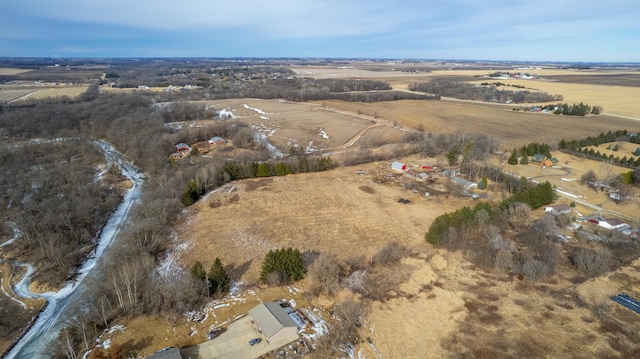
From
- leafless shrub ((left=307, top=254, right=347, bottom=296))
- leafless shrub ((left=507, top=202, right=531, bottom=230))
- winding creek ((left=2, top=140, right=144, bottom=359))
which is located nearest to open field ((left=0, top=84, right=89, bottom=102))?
winding creek ((left=2, top=140, right=144, bottom=359))

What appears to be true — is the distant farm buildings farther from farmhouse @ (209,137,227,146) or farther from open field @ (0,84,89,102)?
open field @ (0,84,89,102)

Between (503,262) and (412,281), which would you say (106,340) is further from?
(503,262)

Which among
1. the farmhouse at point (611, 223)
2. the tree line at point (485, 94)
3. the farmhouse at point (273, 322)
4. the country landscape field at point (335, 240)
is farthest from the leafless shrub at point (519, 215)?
the tree line at point (485, 94)

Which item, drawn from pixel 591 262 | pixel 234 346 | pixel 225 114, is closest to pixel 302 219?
pixel 234 346

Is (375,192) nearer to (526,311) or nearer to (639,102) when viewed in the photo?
(526,311)

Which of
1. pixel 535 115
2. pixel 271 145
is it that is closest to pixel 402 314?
pixel 271 145

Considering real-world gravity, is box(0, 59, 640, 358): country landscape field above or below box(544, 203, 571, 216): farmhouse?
below

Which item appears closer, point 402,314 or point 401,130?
point 402,314
